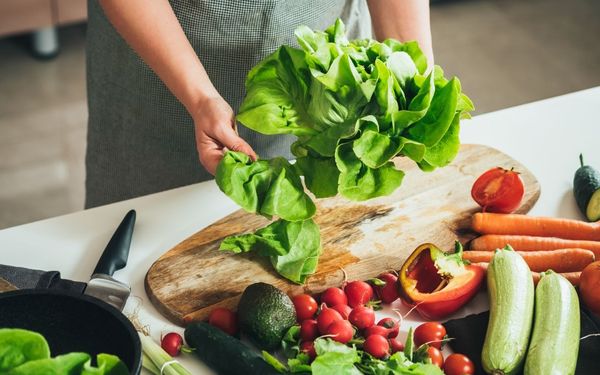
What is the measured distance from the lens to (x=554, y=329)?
1.30 m

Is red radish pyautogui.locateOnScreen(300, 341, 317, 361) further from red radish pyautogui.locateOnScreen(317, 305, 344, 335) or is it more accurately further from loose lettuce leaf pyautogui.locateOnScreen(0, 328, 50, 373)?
loose lettuce leaf pyautogui.locateOnScreen(0, 328, 50, 373)

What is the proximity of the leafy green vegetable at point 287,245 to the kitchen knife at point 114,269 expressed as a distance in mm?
161

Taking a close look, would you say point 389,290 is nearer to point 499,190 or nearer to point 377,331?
point 377,331

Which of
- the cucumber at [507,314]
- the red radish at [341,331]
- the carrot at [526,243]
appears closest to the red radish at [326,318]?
the red radish at [341,331]

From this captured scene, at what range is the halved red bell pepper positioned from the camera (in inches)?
54.3

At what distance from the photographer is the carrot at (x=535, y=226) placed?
1540mm

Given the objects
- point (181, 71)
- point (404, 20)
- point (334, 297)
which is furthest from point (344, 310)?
point (404, 20)

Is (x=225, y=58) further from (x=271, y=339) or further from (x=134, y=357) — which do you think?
(x=134, y=357)

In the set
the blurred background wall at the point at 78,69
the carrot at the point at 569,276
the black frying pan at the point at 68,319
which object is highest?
the black frying pan at the point at 68,319

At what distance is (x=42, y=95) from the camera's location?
11.3 feet

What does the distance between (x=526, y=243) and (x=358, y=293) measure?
1.06ft

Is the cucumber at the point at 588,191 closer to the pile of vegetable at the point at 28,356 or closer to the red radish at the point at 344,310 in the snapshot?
the red radish at the point at 344,310

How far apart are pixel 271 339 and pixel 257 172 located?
0.88 ft

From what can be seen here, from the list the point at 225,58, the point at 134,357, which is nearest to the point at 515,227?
the point at 225,58
